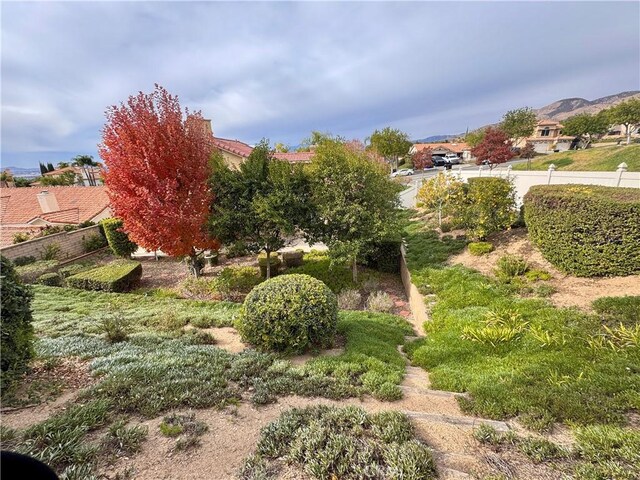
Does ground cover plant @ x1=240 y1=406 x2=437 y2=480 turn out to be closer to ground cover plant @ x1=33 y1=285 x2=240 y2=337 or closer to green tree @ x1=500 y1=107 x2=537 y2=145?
ground cover plant @ x1=33 y1=285 x2=240 y2=337

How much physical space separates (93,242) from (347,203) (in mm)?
14171

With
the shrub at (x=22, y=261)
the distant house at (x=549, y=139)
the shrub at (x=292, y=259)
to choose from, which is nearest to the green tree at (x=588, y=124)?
the distant house at (x=549, y=139)

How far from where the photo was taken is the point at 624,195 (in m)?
6.04

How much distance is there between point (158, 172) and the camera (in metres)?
8.22

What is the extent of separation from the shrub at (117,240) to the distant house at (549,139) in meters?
58.2

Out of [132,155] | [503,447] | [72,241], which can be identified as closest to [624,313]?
[503,447]

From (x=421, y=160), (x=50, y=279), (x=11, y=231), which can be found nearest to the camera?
(x=50, y=279)

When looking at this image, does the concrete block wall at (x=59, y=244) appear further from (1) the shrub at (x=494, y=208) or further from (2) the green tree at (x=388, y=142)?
(2) the green tree at (x=388, y=142)

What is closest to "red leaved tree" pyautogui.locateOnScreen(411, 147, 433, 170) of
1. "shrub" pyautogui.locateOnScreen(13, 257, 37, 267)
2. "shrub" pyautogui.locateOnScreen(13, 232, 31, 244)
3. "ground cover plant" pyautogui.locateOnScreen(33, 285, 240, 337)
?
"ground cover plant" pyautogui.locateOnScreen(33, 285, 240, 337)

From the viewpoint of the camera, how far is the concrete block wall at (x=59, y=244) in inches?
456

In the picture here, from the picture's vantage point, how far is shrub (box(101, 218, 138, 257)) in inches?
548

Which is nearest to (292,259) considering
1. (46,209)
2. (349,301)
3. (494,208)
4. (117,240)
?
(349,301)

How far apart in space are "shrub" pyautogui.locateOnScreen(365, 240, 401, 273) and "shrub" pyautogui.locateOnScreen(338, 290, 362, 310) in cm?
299

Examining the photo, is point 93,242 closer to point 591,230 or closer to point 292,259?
point 292,259
